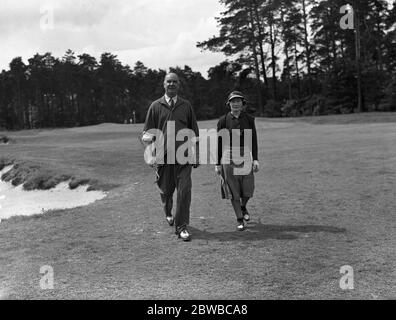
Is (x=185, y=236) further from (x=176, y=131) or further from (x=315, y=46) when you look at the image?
(x=315, y=46)

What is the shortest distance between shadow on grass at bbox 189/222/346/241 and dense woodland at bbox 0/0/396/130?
2346 cm

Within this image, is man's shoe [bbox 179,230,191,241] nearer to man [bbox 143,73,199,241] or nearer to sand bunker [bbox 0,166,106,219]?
man [bbox 143,73,199,241]

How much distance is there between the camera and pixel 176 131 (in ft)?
26.7

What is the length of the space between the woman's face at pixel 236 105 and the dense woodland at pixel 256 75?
23254 millimetres

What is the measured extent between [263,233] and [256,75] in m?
57.4

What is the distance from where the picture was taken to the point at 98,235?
846cm

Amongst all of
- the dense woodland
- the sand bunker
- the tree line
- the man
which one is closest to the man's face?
the man

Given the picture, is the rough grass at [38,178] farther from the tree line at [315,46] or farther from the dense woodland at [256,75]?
the tree line at [315,46]

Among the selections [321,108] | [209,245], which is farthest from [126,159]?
[321,108]

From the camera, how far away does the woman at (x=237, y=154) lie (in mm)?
8375

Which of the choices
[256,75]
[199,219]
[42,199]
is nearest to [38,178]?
[42,199]

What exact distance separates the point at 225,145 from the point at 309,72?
2363 inches

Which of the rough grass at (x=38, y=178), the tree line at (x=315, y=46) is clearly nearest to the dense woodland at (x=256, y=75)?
the tree line at (x=315, y=46)
